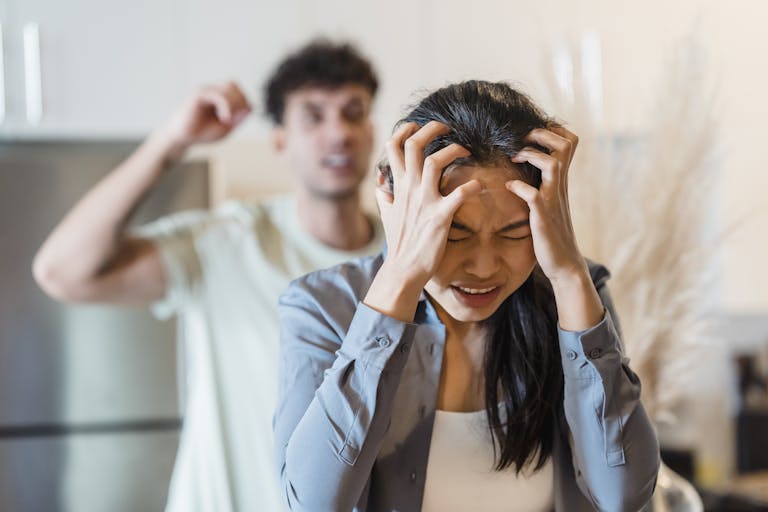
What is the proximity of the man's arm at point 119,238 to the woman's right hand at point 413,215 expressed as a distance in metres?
0.88

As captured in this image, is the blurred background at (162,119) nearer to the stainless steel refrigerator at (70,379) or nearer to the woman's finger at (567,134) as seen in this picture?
the stainless steel refrigerator at (70,379)

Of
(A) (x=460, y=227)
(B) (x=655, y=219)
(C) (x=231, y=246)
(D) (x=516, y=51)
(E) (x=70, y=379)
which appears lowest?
(E) (x=70, y=379)

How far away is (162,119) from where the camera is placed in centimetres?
236

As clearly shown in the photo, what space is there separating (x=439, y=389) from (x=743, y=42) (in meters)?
1.92

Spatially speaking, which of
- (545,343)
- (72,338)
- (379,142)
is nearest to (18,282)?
(72,338)

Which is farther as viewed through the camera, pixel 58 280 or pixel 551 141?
pixel 58 280

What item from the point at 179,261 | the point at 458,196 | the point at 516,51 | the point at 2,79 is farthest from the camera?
the point at 516,51

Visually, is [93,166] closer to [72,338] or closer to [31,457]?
[72,338]

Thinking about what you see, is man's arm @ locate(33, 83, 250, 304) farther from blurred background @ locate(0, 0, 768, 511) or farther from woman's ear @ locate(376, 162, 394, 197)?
woman's ear @ locate(376, 162, 394, 197)

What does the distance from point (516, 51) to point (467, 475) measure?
5.83ft

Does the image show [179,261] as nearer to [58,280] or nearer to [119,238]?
[119,238]

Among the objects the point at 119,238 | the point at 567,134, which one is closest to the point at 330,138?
the point at 119,238

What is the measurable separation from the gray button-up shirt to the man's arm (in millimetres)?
791

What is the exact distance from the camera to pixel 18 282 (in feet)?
6.88
